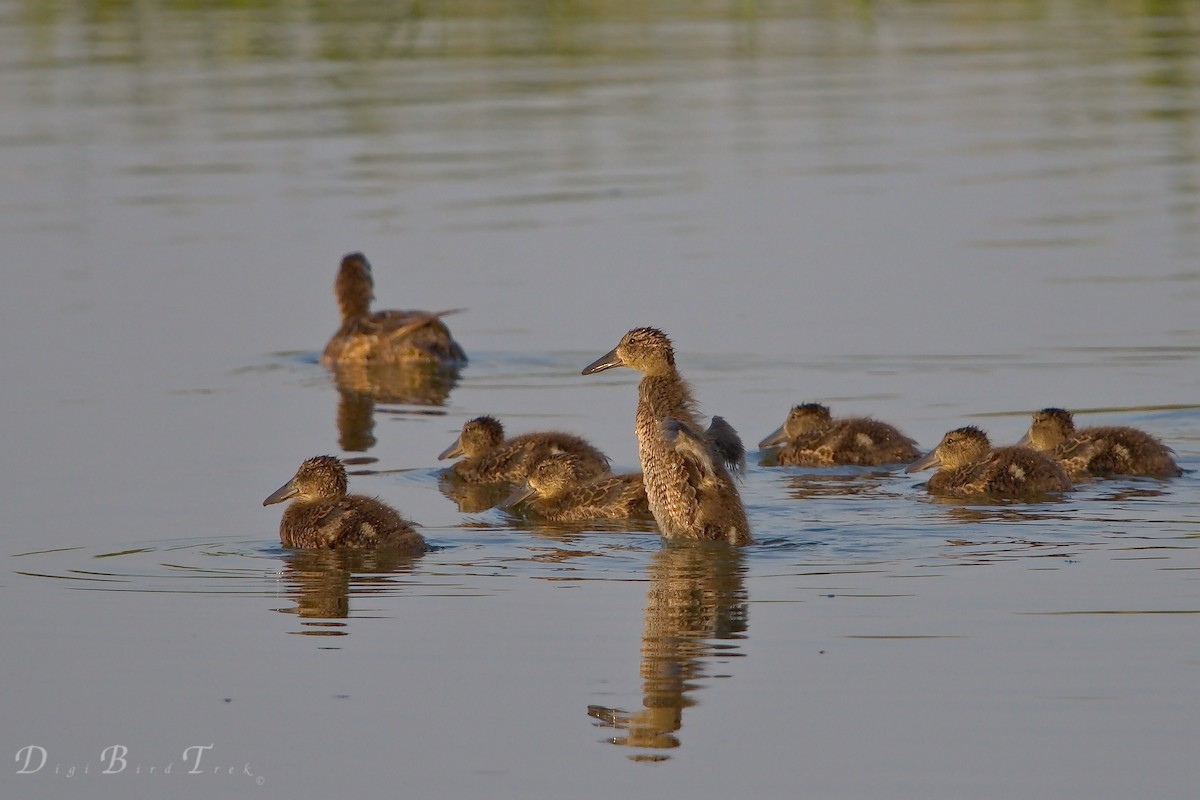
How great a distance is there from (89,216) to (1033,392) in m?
9.05

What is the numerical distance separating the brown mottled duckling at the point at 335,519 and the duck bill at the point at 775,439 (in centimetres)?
243

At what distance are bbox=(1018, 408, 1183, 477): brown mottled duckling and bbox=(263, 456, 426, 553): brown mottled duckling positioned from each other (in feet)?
10.6

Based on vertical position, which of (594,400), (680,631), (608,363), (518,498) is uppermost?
(608,363)

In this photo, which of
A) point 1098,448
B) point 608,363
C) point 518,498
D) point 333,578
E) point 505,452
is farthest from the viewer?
point 505,452

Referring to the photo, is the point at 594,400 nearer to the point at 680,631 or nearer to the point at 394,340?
the point at 394,340

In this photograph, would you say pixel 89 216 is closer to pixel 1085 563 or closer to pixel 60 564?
pixel 60 564

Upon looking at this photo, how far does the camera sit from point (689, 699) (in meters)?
6.89

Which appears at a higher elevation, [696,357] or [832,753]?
[696,357]

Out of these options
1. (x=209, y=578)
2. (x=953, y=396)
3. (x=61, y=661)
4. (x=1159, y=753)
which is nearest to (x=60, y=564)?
(x=209, y=578)

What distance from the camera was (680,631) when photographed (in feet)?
25.3

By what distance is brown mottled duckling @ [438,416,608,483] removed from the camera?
10.7 metres

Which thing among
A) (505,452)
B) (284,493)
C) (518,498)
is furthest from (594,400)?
(284,493)

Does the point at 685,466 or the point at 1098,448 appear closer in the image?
the point at 685,466

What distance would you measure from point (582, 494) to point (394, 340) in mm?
4525
